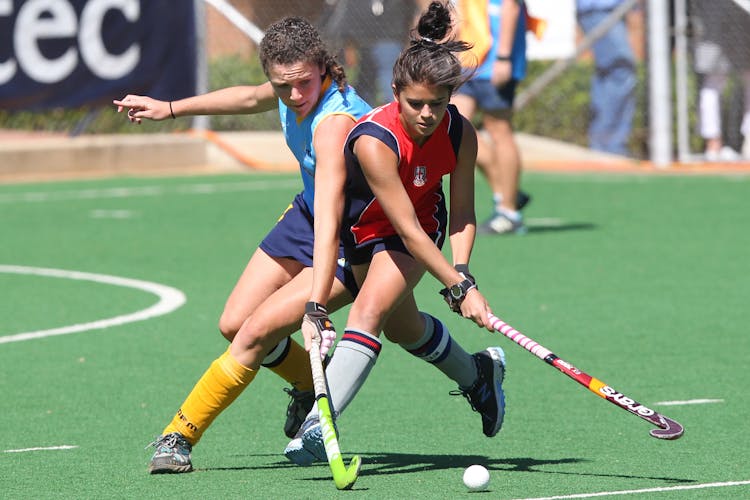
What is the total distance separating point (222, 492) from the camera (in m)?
5.18

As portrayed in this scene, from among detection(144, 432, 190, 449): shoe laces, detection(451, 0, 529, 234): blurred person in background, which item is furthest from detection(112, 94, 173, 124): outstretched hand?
detection(451, 0, 529, 234): blurred person in background

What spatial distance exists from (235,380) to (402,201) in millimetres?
879

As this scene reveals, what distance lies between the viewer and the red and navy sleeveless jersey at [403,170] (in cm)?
538

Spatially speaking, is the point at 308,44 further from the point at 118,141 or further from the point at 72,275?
the point at 118,141

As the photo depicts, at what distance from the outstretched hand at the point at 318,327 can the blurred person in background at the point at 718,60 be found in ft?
43.4

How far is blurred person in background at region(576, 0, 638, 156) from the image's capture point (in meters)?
18.2

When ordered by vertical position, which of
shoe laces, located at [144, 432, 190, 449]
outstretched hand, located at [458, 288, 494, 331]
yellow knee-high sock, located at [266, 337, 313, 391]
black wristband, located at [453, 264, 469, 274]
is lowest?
yellow knee-high sock, located at [266, 337, 313, 391]

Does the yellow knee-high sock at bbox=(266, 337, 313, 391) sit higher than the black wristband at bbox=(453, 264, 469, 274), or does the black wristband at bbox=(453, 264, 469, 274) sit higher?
the black wristband at bbox=(453, 264, 469, 274)

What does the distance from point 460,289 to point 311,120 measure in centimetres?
81

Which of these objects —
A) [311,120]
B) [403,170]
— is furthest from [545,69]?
[403,170]

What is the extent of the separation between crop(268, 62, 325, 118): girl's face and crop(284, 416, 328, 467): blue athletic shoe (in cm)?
108

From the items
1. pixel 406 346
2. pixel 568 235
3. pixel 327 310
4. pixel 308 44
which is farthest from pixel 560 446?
pixel 568 235

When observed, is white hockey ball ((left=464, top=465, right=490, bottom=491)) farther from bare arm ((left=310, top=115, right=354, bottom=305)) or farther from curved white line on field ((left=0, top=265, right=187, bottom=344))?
curved white line on field ((left=0, top=265, right=187, bottom=344))

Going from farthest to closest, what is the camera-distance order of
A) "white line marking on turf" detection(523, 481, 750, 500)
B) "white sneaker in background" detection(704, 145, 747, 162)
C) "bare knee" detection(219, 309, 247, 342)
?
1. "white sneaker in background" detection(704, 145, 747, 162)
2. "bare knee" detection(219, 309, 247, 342)
3. "white line marking on turf" detection(523, 481, 750, 500)
